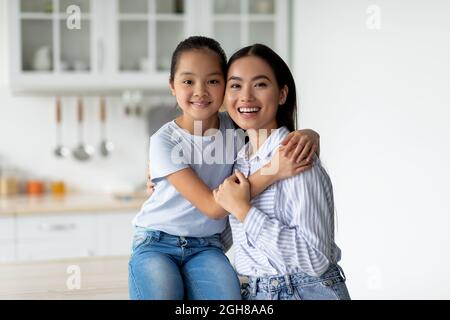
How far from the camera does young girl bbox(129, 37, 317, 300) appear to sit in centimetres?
103

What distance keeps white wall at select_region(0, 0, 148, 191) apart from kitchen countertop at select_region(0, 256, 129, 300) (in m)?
1.53

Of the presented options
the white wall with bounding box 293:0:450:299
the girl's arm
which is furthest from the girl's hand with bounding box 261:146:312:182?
the white wall with bounding box 293:0:450:299

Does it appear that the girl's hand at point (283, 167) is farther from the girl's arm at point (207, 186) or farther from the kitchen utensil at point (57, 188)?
the kitchen utensil at point (57, 188)

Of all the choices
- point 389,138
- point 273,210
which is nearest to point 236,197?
point 273,210

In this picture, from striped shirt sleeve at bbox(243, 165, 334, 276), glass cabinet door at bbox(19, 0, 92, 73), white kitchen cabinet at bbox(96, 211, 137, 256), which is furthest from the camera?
glass cabinet door at bbox(19, 0, 92, 73)

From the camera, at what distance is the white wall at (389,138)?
173cm

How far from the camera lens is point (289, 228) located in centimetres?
99

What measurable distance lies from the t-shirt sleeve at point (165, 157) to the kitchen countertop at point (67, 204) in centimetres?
146

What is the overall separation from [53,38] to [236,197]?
6.43ft

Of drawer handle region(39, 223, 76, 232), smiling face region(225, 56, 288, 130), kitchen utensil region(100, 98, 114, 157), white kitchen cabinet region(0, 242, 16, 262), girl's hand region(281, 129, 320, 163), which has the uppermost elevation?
Answer: smiling face region(225, 56, 288, 130)

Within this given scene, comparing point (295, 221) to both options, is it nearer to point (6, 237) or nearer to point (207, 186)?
point (207, 186)

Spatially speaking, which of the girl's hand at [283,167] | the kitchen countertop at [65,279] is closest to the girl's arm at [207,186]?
the girl's hand at [283,167]

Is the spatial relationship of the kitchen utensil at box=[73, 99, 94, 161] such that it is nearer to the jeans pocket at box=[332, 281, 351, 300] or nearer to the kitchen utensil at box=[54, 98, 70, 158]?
the kitchen utensil at box=[54, 98, 70, 158]
